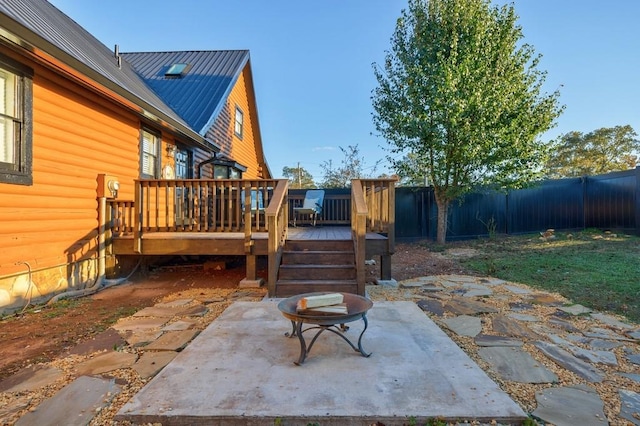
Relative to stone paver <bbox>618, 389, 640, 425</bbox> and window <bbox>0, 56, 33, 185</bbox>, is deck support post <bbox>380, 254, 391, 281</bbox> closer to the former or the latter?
stone paver <bbox>618, 389, 640, 425</bbox>

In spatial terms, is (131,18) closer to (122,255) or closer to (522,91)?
(122,255)

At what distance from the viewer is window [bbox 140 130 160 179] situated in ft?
21.5

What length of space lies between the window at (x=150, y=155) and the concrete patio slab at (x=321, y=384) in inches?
190

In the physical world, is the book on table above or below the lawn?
above

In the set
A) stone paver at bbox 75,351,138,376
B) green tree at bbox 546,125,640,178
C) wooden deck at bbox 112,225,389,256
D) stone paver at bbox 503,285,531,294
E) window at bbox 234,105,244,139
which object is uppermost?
green tree at bbox 546,125,640,178

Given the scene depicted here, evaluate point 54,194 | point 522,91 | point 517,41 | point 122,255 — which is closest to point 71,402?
point 54,194

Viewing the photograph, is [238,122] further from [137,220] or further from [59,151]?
[59,151]

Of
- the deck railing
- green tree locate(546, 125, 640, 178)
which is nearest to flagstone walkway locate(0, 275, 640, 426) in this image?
the deck railing

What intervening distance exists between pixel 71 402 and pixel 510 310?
14.1 ft

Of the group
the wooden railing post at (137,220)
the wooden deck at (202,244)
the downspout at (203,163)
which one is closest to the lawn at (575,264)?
the wooden deck at (202,244)

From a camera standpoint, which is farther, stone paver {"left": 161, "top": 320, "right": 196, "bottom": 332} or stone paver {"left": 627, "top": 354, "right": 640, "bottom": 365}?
stone paver {"left": 161, "top": 320, "right": 196, "bottom": 332}

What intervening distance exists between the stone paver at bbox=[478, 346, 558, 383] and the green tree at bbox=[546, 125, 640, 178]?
2424 centimetres

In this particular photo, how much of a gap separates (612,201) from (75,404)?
1388cm

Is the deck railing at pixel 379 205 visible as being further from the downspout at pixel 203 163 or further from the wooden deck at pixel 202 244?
the downspout at pixel 203 163
